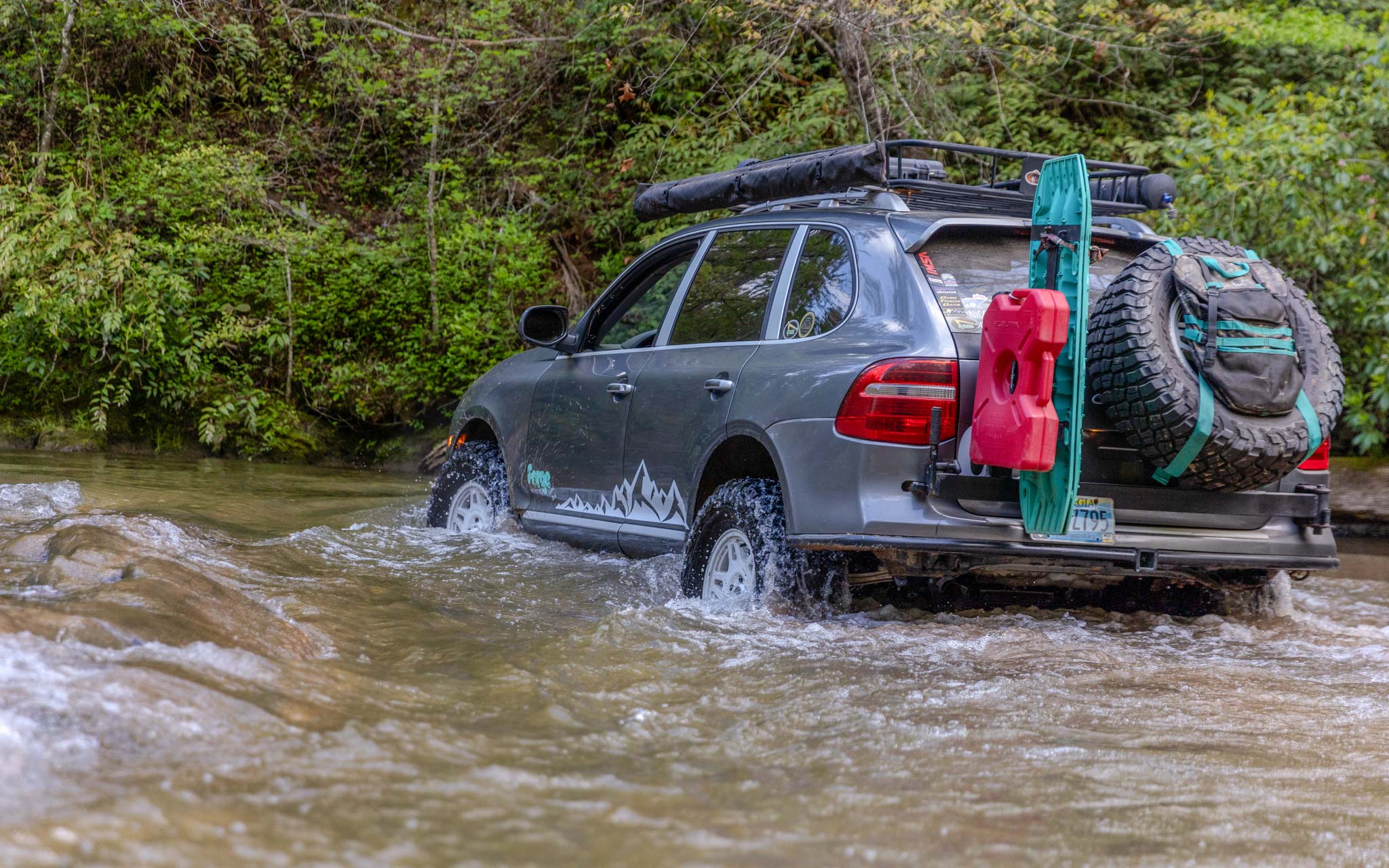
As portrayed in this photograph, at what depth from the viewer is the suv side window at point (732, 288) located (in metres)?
4.79

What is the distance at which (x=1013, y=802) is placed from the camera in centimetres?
256

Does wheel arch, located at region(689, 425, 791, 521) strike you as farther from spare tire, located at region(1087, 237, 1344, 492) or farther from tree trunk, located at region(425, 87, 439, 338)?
tree trunk, located at region(425, 87, 439, 338)

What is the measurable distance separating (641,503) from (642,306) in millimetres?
1040

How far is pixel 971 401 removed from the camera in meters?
3.94

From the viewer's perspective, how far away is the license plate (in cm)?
396

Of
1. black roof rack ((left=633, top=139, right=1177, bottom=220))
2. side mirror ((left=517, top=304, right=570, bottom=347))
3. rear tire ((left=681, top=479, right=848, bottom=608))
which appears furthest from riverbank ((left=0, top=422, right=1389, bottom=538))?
rear tire ((left=681, top=479, right=848, bottom=608))

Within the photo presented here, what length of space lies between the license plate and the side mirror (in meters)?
2.82

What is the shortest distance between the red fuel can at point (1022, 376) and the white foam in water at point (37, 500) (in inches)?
174

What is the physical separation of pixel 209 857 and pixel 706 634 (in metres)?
2.17

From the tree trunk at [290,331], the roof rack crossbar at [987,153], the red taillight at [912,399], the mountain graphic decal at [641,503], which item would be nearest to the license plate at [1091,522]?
the red taillight at [912,399]

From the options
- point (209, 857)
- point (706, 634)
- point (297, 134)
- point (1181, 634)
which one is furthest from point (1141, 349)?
point (297, 134)

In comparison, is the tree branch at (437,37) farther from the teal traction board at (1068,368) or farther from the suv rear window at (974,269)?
the teal traction board at (1068,368)

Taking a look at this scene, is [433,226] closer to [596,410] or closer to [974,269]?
[596,410]

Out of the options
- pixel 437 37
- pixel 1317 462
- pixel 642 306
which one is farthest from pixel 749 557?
pixel 437 37
